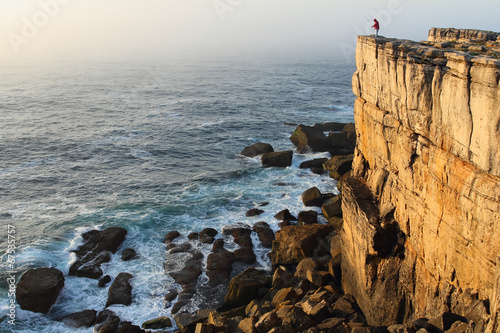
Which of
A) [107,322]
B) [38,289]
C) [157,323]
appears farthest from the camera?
[38,289]

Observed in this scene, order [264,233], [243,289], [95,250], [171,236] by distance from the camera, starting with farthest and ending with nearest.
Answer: [171,236]
[264,233]
[95,250]
[243,289]

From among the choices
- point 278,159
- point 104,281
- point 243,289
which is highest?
point 278,159

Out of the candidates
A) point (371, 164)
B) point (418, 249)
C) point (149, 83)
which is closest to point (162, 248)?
point (371, 164)

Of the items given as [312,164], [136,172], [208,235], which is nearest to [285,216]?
[208,235]

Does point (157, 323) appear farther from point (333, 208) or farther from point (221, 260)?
point (333, 208)

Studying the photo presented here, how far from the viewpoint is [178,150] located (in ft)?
134

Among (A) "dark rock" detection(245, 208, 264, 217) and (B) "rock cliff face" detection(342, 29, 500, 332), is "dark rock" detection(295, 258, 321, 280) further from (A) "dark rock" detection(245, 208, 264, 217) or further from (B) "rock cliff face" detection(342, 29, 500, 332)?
(A) "dark rock" detection(245, 208, 264, 217)

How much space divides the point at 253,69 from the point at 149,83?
36.9 meters

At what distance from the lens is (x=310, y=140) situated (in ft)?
127

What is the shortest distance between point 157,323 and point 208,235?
753cm

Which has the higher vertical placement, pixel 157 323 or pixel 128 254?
pixel 128 254

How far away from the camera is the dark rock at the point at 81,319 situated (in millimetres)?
17656

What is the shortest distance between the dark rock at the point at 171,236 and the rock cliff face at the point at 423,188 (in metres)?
10.8

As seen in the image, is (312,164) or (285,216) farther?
(312,164)
